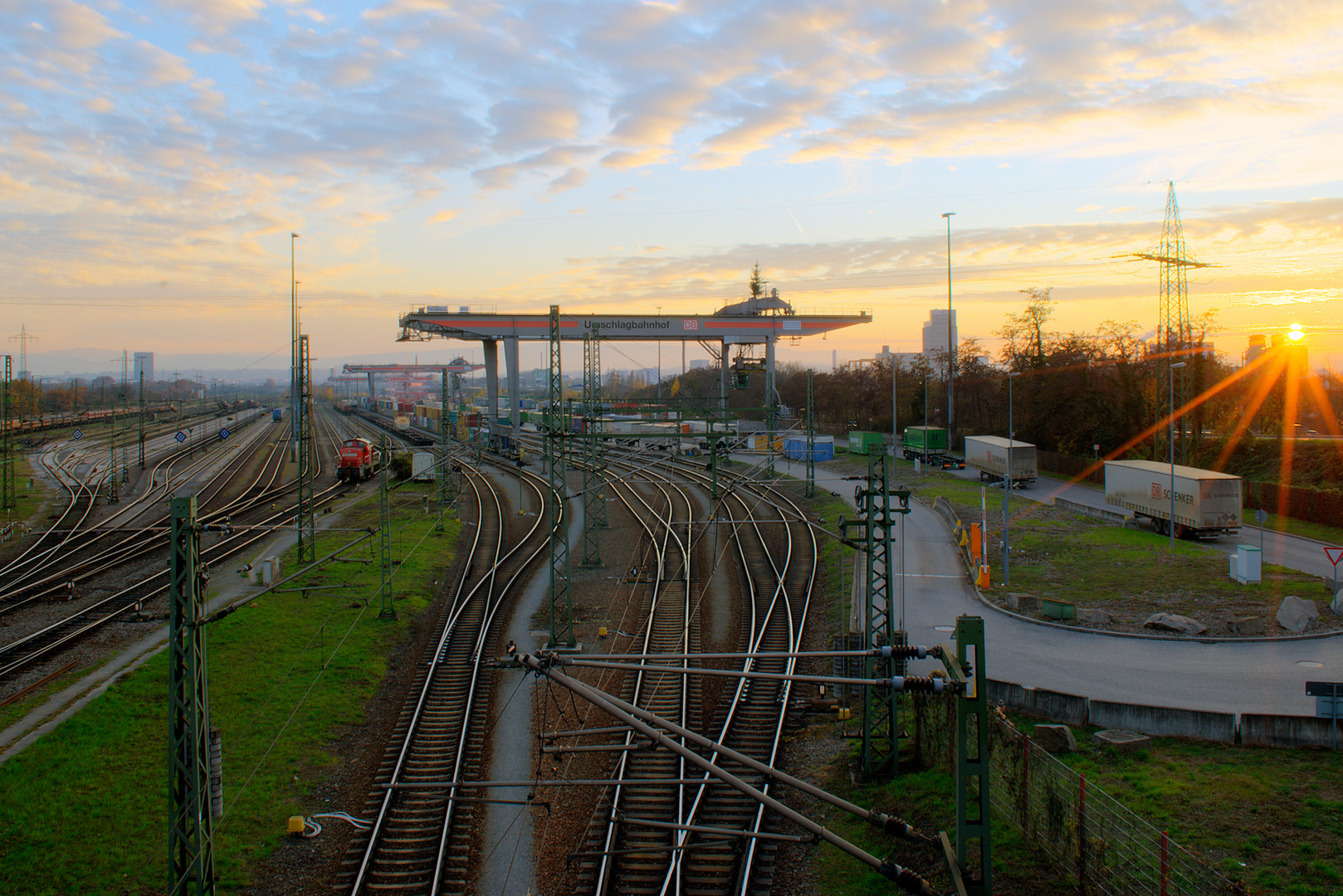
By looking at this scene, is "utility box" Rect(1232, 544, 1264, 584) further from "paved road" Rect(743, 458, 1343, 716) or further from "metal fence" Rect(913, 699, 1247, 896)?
"metal fence" Rect(913, 699, 1247, 896)

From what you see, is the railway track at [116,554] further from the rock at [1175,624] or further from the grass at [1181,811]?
the rock at [1175,624]

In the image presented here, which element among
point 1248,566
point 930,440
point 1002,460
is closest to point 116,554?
point 1248,566

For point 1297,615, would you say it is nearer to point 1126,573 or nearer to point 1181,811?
point 1126,573

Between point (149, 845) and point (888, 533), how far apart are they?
37.5 feet

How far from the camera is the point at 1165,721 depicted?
43.1ft

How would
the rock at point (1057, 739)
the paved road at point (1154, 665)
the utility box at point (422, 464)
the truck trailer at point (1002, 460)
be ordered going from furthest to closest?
the utility box at point (422, 464)
the truck trailer at point (1002, 460)
the paved road at point (1154, 665)
the rock at point (1057, 739)

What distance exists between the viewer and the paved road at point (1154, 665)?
48.2ft

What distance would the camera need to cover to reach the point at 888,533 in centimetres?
1332

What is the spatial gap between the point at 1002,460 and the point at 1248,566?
20477mm

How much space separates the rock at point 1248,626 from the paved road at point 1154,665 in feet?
1.72

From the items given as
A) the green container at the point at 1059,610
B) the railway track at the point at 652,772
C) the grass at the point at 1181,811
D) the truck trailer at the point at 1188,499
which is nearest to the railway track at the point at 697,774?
the railway track at the point at 652,772

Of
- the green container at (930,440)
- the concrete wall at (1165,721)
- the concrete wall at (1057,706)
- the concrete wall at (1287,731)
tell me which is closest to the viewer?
the concrete wall at (1287,731)

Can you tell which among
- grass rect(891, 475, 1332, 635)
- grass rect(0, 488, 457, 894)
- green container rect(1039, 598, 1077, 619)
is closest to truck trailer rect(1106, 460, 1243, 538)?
grass rect(891, 475, 1332, 635)

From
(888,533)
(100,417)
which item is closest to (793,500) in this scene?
(888,533)
